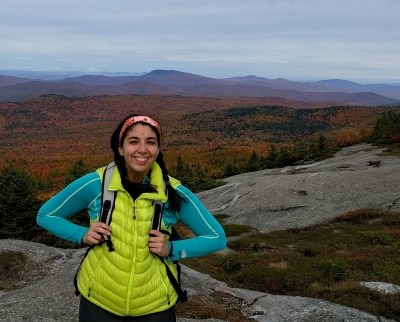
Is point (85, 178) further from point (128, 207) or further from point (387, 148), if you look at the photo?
point (387, 148)

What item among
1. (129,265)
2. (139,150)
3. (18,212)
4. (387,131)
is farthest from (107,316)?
(387,131)

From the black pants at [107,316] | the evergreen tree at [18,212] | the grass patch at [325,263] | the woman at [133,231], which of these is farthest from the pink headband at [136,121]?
the evergreen tree at [18,212]

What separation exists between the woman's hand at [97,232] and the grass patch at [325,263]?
35.2 ft

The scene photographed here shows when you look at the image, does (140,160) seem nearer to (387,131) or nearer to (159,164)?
(159,164)

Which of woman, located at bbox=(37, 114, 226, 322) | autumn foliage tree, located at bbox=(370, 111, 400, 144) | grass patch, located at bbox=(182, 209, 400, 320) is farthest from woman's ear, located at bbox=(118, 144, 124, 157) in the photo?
autumn foliage tree, located at bbox=(370, 111, 400, 144)

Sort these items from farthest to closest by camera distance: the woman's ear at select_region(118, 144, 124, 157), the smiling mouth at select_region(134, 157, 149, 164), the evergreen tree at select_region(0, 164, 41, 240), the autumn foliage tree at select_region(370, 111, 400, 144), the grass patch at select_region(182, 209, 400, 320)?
the autumn foliage tree at select_region(370, 111, 400, 144) < the evergreen tree at select_region(0, 164, 41, 240) < the grass patch at select_region(182, 209, 400, 320) < the woman's ear at select_region(118, 144, 124, 157) < the smiling mouth at select_region(134, 157, 149, 164)

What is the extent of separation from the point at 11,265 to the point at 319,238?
18230 millimetres

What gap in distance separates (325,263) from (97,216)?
15540mm

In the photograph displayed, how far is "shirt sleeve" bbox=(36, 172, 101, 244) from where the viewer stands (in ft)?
15.4

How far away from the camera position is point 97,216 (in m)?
4.77

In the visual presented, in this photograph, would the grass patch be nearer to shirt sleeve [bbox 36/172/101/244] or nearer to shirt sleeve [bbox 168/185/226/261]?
shirt sleeve [bbox 168/185/226/261]

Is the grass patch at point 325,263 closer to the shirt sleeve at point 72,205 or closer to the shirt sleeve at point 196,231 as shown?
the shirt sleeve at point 196,231

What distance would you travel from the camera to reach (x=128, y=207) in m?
4.60

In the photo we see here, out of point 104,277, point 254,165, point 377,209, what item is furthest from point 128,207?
point 254,165
